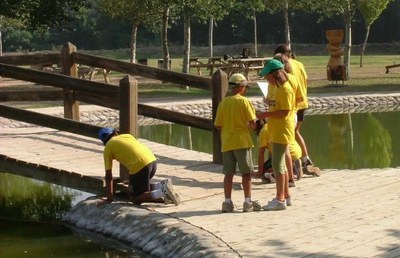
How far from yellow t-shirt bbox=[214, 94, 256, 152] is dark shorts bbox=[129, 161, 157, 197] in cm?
90

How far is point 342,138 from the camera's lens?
17844 mm

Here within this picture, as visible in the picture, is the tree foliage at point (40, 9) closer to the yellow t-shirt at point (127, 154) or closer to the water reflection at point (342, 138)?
the water reflection at point (342, 138)

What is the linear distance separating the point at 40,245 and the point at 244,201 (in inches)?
84.5

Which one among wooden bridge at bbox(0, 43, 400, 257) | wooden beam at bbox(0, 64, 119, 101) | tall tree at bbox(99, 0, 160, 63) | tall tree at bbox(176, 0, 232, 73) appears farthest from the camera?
tall tree at bbox(99, 0, 160, 63)

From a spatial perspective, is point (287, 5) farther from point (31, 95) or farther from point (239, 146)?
point (239, 146)

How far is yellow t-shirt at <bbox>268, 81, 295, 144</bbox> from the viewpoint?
8594mm

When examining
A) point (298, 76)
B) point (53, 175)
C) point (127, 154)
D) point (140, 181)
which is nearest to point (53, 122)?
point (53, 175)

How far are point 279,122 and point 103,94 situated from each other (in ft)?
8.78

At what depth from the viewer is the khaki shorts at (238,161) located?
8719 millimetres

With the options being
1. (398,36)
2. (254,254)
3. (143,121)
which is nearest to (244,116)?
(254,254)

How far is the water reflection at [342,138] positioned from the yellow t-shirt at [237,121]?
5148mm

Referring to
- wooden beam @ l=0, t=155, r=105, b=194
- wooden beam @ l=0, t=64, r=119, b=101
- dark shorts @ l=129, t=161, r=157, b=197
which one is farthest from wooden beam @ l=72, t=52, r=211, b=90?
dark shorts @ l=129, t=161, r=157, b=197

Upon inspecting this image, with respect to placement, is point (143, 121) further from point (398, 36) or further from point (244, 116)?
point (398, 36)

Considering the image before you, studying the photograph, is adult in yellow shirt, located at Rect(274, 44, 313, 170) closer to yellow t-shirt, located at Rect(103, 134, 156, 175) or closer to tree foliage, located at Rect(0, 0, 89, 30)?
yellow t-shirt, located at Rect(103, 134, 156, 175)
